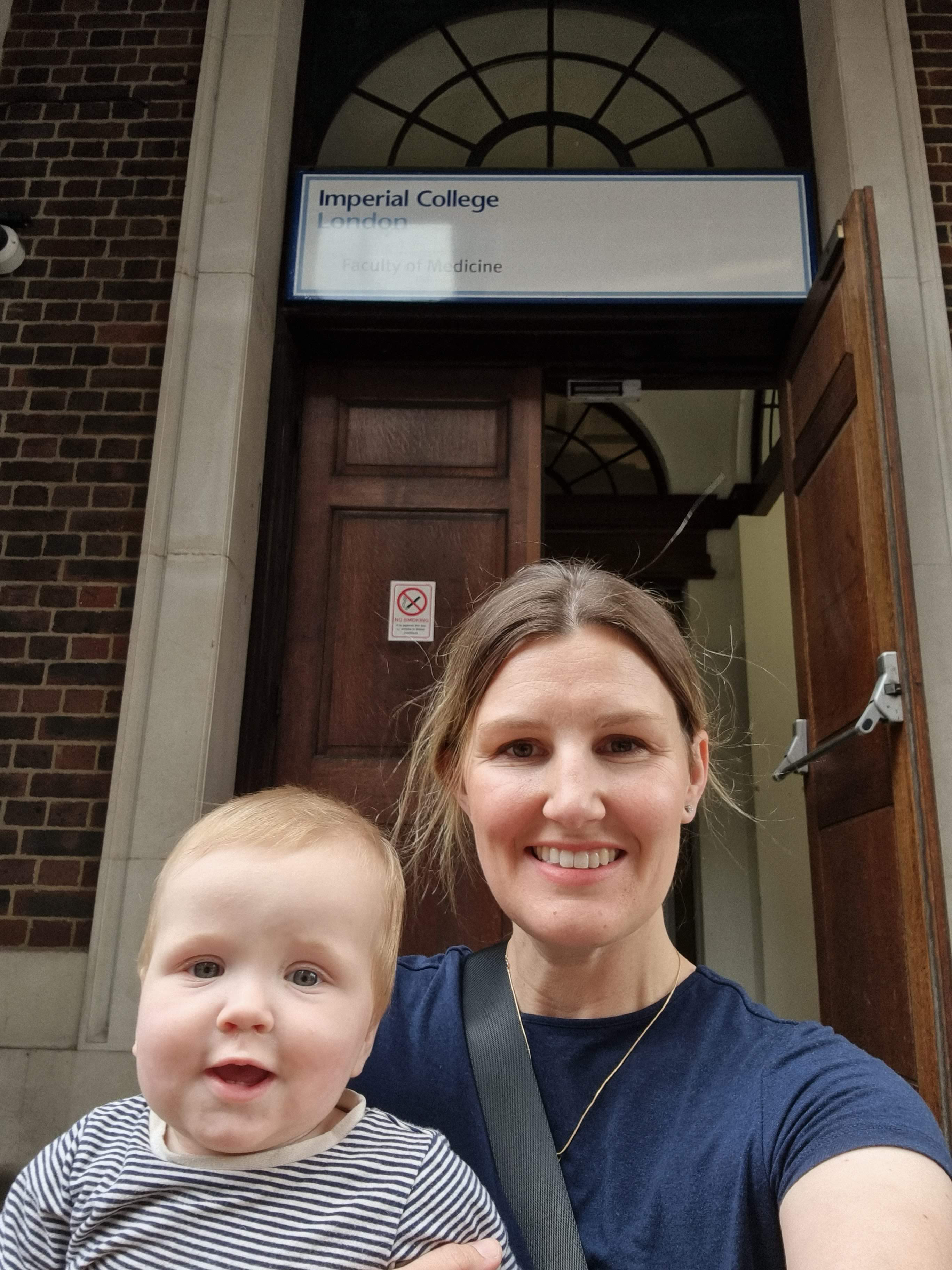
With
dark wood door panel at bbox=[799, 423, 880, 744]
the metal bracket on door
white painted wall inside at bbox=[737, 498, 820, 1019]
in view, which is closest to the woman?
the metal bracket on door

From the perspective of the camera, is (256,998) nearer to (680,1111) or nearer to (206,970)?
(206,970)

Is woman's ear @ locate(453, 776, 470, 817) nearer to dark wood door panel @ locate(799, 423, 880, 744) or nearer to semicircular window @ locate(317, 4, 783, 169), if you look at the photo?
dark wood door panel @ locate(799, 423, 880, 744)

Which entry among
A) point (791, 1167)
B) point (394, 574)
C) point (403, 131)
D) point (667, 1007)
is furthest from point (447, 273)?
point (791, 1167)

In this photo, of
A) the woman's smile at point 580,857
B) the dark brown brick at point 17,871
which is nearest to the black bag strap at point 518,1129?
the woman's smile at point 580,857

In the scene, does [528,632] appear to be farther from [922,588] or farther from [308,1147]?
[922,588]

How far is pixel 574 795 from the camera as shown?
1.31m

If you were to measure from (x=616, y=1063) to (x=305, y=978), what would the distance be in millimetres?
439

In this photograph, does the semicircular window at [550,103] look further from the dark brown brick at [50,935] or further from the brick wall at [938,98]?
the dark brown brick at [50,935]

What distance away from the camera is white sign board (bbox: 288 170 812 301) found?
4.14 meters

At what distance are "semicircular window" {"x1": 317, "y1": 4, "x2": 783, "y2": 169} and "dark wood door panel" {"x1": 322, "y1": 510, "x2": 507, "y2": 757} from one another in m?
1.74

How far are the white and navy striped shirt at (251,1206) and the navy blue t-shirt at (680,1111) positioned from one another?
14 centimetres

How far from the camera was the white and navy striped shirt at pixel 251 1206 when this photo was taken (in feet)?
3.52

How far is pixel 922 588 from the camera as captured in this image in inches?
139

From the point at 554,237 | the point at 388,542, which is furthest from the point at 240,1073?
the point at 554,237
